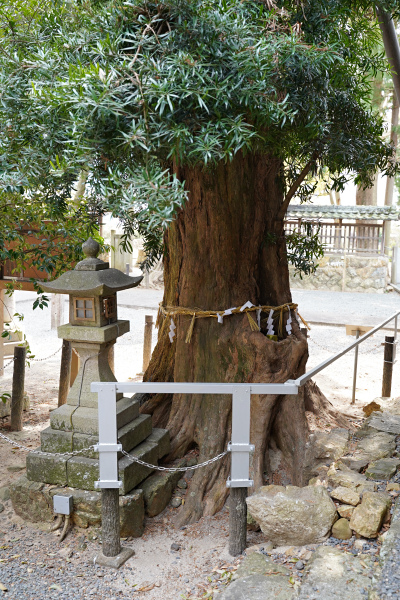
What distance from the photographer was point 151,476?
4.76 meters

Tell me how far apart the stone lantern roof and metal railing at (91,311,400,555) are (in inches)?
35.4

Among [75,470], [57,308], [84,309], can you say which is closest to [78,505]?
[75,470]

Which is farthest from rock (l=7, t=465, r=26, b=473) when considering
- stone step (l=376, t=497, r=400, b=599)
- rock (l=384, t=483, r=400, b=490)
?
stone step (l=376, t=497, r=400, b=599)

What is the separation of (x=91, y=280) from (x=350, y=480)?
2.56 metres

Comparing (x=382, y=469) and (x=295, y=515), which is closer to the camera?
(x=295, y=515)

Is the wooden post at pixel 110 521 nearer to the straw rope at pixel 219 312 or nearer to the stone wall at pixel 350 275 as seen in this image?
the straw rope at pixel 219 312

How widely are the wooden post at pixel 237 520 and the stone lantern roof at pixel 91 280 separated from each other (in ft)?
6.16

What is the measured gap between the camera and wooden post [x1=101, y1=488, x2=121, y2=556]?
12.7ft

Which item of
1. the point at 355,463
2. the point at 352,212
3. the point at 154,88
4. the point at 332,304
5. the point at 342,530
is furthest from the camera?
the point at 352,212

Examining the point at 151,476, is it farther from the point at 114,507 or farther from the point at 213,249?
the point at 213,249

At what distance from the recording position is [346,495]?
3730 millimetres

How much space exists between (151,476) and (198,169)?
2793mm

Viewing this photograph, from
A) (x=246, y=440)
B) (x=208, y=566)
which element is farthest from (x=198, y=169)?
(x=208, y=566)

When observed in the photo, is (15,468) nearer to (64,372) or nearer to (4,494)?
(4,494)
